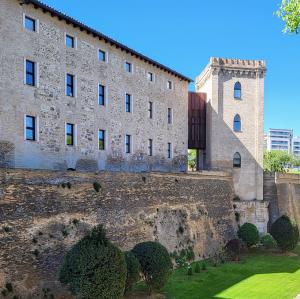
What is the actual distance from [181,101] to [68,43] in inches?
631

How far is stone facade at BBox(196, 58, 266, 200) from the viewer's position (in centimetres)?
3966

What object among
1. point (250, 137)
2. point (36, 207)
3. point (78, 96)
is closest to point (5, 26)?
point (78, 96)

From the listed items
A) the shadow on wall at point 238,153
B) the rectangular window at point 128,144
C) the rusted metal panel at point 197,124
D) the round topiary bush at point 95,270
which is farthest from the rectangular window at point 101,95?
the rusted metal panel at point 197,124

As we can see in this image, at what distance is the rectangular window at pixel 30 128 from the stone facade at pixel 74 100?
9.5 inches

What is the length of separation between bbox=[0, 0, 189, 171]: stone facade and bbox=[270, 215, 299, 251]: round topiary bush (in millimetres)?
10666

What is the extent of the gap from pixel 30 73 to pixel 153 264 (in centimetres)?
1263

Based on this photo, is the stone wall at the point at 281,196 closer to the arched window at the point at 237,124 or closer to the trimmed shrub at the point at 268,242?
the arched window at the point at 237,124

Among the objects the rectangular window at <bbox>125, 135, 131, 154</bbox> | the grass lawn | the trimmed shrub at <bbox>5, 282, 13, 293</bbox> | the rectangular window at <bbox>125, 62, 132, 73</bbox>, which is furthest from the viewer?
the rectangular window at <bbox>125, 135, 131, 154</bbox>

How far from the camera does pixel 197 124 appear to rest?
4144cm

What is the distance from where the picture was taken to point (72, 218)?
19.7 meters

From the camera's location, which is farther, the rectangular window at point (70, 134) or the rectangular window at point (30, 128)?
the rectangular window at point (70, 134)

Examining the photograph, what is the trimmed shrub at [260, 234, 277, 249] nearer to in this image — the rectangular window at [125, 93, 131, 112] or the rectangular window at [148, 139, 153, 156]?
the rectangular window at [148, 139, 153, 156]

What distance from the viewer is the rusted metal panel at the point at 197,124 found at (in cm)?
4134

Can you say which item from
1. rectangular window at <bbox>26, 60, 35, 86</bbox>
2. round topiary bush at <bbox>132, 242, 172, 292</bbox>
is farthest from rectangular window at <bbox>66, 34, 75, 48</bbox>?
round topiary bush at <bbox>132, 242, 172, 292</bbox>
